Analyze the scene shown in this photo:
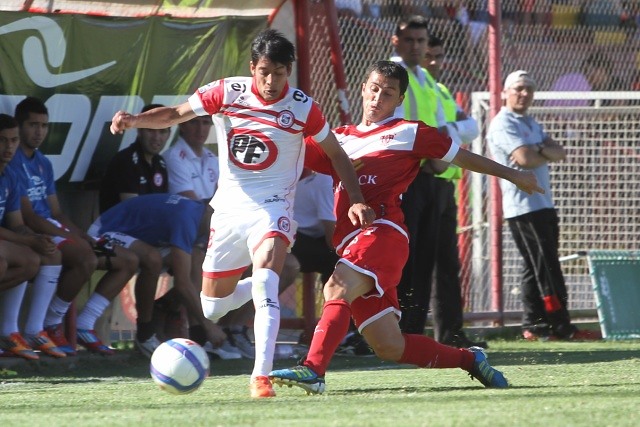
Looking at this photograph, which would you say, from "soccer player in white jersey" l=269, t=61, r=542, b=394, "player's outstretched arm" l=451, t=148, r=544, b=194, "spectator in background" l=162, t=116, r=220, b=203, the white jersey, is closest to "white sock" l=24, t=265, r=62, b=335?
"spectator in background" l=162, t=116, r=220, b=203

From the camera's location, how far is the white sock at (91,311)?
9398 mm

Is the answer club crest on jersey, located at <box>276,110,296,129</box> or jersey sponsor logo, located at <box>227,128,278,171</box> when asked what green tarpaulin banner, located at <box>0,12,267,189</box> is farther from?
club crest on jersey, located at <box>276,110,296,129</box>

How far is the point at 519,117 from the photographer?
36.7ft

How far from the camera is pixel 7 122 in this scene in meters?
8.69

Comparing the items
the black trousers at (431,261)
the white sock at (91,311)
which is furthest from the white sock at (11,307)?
the black trousers at (431,261)

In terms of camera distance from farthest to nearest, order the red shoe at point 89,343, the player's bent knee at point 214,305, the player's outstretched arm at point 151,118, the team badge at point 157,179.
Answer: the team badge at point 157,179
the red shoe at point 89,343
the player's bent knee at point 214,305
the player's outstretched arm at point 151,118

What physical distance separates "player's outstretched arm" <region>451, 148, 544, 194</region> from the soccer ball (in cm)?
168

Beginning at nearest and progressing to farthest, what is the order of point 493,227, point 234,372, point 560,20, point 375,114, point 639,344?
1. point 375,114
2. point 234,372
3. point 639,344
4. point 493,227
5. point 560,20

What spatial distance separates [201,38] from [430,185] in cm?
245

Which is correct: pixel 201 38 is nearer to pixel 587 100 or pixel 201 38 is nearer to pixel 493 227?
pixel 493 227

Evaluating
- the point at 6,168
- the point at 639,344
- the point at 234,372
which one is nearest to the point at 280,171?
the point at 234,372

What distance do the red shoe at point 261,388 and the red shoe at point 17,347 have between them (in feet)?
10.2

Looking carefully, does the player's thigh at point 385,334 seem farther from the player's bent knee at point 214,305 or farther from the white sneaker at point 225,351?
the white sneaker at point 225,351

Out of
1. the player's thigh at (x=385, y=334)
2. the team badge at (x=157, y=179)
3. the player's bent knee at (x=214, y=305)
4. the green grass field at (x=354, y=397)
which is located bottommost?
the green grass field at (x=354, y=397)
